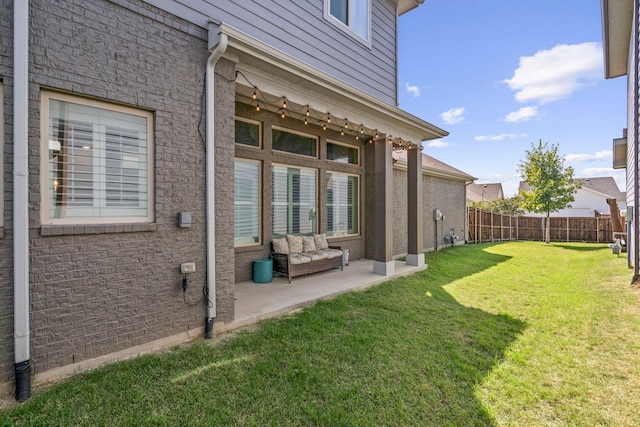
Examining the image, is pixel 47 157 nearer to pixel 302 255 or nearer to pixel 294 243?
pixel 302 255

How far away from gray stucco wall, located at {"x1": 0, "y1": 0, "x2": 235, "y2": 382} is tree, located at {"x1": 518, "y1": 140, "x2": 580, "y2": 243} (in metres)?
16.0

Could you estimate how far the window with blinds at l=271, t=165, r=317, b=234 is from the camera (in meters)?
6.59

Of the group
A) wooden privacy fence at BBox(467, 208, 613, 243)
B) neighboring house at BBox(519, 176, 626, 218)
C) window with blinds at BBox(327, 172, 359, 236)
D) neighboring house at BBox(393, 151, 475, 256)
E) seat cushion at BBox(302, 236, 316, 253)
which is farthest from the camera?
neighboring house at BBox(519, 176, 626, 218)

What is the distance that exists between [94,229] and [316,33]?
453cm

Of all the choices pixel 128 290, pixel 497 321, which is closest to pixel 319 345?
pixel 128 290

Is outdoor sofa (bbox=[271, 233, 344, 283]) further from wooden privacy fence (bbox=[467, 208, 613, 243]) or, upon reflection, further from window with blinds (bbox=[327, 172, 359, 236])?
wooden privacy fence (bbox=[467, 208, 613, 243])

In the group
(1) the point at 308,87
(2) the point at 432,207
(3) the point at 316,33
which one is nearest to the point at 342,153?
(3) the point at 316,33

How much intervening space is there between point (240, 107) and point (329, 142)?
265cm

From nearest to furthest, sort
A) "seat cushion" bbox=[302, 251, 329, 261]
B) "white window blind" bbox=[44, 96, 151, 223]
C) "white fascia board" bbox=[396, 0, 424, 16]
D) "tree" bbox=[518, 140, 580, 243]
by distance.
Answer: "white window blind" bbox=[44, 96, 151, 223]
"seat cushion" bbox=[302, 251, 329, 261]
"white fascia board" bbox=[396, 0, 424, 16]
"tree" bbox=[518, 140, 580, 243]

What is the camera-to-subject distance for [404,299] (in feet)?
16.4

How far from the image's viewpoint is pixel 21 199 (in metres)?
2.32

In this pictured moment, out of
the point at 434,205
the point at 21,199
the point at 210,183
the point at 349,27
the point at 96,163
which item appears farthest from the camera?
the point at 434,205

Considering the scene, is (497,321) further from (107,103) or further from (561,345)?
(107,103)

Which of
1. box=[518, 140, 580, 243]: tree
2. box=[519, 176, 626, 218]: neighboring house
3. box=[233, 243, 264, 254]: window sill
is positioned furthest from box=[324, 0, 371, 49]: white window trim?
box=[519, 176, 626, 218]: neighboring house
